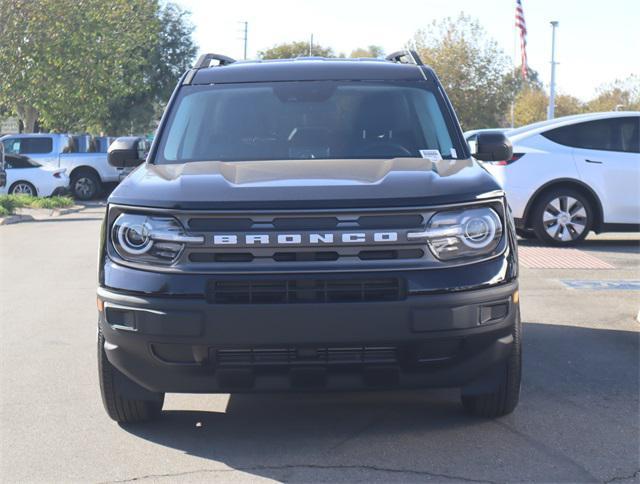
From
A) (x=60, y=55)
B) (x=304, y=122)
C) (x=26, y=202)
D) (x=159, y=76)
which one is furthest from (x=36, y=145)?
(x=159, y=76)

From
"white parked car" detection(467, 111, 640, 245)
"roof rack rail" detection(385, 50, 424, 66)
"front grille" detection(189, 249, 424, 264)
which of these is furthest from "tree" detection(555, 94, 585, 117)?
"front grille" detection(189, 249, 424, 264)

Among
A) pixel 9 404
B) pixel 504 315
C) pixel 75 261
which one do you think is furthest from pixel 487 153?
pixel 75 261

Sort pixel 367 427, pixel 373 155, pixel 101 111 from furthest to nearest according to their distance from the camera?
pixel 101 111, pixel 373 155, pixel 367 427

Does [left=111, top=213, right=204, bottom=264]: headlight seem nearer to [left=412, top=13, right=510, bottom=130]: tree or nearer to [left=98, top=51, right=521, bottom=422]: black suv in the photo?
[left=98, top=51, right=521, bottom=422]: black suv

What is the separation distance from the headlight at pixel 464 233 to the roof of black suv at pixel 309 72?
1.79 m

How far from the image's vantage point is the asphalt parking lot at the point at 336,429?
4500mm

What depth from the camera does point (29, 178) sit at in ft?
81.5

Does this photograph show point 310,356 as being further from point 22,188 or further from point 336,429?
point 22,188

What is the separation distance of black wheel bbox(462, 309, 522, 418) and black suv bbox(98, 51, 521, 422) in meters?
0.02

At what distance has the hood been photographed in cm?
448

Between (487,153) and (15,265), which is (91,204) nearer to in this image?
(15,265)

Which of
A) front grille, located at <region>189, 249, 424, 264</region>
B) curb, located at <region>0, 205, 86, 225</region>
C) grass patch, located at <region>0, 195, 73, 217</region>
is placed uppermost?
front grille, located at <region>189, 249, 424, 264</region>

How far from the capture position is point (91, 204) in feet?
84.4

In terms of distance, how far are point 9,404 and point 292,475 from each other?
6.70ft
